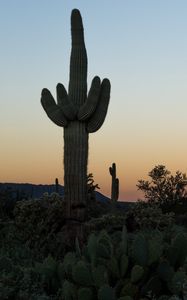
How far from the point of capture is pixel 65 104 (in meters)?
20.4

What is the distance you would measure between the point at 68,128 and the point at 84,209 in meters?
2.63

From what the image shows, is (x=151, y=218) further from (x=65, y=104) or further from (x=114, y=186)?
(x=114, y=186)

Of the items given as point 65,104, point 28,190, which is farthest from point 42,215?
point 28,190

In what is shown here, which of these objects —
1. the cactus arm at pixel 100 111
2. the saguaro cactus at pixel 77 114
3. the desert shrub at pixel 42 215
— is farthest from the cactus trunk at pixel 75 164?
the desert shrub at pixel 42 215

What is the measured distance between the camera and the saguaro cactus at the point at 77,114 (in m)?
20.2

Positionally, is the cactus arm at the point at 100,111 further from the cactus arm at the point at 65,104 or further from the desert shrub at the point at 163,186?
the desert shrub at the point at 163,186

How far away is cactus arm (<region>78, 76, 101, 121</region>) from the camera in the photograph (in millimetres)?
20281

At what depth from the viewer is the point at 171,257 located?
8047 mm

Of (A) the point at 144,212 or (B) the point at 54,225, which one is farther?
(A) the point at 144,212

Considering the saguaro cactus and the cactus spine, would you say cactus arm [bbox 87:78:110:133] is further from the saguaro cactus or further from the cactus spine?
the cactus spine

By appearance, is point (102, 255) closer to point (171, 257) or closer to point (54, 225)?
point (171, 257)

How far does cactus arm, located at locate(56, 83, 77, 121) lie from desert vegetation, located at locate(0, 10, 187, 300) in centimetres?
3

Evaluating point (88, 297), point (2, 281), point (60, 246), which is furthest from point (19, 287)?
point (60, 246)

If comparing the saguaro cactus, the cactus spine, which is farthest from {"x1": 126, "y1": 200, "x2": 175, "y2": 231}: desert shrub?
the cactus spine
